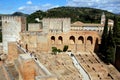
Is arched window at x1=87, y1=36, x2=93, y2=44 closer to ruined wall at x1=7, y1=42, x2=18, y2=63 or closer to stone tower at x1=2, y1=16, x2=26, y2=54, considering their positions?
stone tower at x1=2, y1=16, x2=26, y2=54

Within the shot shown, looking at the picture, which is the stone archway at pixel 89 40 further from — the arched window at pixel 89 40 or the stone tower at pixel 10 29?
the stone tower at pixel 10 29

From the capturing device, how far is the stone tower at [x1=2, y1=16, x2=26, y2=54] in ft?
72.2

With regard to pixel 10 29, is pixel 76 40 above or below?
below

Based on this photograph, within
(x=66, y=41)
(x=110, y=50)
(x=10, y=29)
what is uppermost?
(x=10, y=29)

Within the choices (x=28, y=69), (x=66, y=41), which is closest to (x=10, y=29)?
(x=66, y=41)

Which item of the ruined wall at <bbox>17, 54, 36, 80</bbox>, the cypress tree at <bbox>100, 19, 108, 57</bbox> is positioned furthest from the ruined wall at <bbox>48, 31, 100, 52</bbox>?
the ruined wall at <bbox>17, 54, 36, 80</bbox>

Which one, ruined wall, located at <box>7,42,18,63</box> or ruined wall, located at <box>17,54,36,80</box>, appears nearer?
ruined wall, located at <box>17,54,36,80</box>

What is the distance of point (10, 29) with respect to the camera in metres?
22.0

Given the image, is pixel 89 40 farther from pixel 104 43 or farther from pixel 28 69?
pixel 28 69

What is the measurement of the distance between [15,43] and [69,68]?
15.6 feet

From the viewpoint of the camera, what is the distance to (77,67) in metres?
21.9

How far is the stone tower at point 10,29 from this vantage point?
22000mm

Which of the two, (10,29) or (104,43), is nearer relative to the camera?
(10,29)

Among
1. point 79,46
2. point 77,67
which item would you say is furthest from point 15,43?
point 79,46
